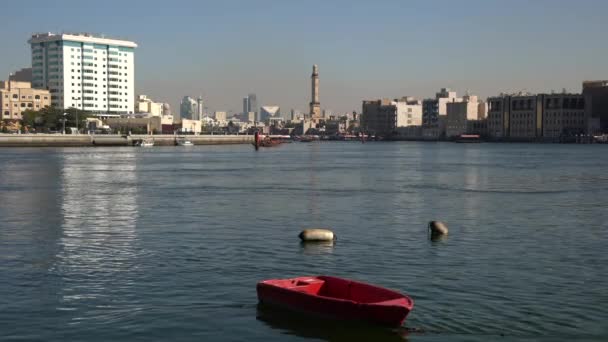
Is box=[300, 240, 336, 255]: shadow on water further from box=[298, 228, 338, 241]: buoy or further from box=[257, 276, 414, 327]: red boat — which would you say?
box=[257, 276, 414, 327]: red boat

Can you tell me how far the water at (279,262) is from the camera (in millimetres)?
20688

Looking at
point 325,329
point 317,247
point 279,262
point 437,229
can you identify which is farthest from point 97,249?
point 437,229

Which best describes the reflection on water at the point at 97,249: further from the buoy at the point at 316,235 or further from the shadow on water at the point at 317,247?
the buoy at the point at 316,235

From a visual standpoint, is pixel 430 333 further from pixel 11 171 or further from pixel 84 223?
pixel 11 171

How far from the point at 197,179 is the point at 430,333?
196 feet

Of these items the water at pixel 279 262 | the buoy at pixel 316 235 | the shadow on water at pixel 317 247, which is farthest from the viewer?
the buoy at pixel 316 235

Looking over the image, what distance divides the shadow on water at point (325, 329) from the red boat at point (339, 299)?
0.63 ft

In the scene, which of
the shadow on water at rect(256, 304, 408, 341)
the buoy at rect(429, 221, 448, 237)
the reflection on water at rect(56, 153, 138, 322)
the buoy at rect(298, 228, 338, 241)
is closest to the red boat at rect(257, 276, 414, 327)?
the shadow on water at rect(256, 304, 408, 341)

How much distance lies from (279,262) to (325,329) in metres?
9.13

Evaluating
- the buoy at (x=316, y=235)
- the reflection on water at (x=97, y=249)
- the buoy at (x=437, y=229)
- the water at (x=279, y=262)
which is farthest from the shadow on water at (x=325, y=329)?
the buoy at (x=437, y=229)

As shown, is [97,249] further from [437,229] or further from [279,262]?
[437,229]

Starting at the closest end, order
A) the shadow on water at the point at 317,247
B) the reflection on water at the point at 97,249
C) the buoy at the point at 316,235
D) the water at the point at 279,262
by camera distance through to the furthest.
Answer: the water at the point at 279,262 → the reflection on water at the point at 97,249 → the shadow on water at the point at 317,247 → the buoy at the point at 316,235

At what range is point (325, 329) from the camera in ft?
66.9

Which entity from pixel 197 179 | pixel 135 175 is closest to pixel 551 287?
pixel 197 179
